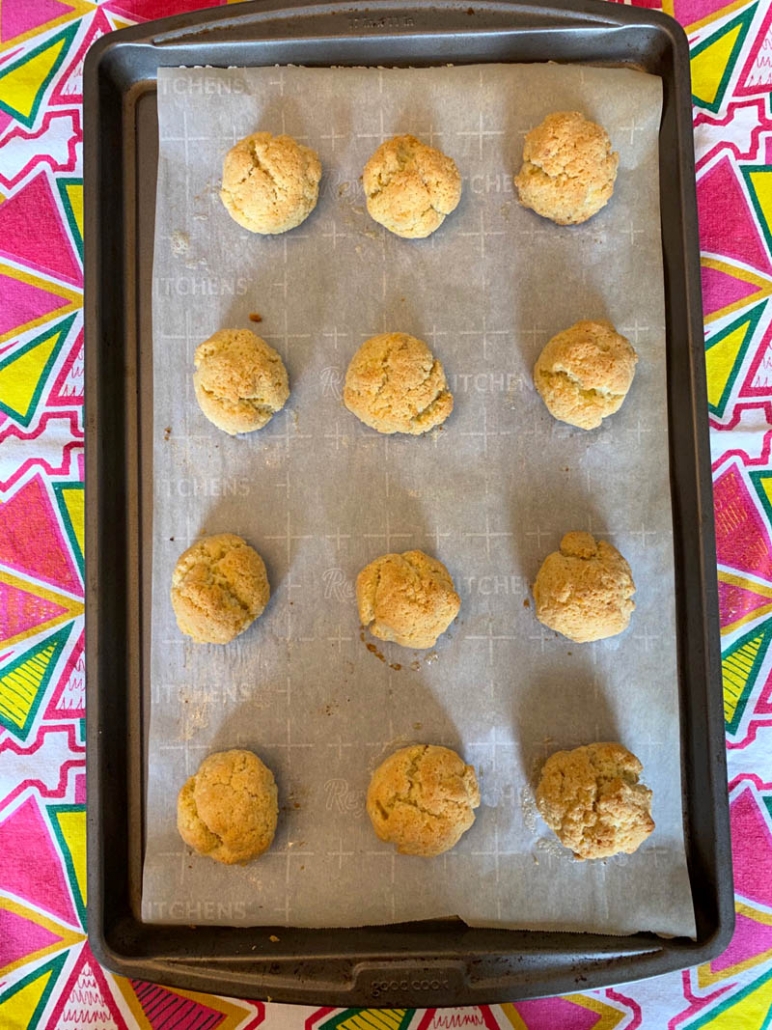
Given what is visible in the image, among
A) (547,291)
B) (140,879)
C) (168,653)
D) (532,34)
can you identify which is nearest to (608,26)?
(532,34)

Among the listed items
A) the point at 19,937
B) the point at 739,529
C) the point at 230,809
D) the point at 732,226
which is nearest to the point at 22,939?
the point at 19,937

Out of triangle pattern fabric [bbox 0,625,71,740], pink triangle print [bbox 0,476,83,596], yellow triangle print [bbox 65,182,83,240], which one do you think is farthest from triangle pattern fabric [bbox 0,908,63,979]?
yellow triangle print [bbox 65,182,83,240]

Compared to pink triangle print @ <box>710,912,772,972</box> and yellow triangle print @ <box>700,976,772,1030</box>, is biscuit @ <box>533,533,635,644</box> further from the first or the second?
yellow triangle print @ <box>700,976,772,1030</box>

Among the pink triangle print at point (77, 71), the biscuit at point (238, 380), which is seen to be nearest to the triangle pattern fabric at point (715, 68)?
Result: the biscuit at point (238, 380)

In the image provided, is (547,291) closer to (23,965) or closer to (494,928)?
(494,928)

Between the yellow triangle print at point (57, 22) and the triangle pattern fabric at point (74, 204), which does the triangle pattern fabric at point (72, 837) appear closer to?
the triangle pattern fabric at point (74, 204)

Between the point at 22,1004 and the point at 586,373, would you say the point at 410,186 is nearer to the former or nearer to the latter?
the point at 586,373
